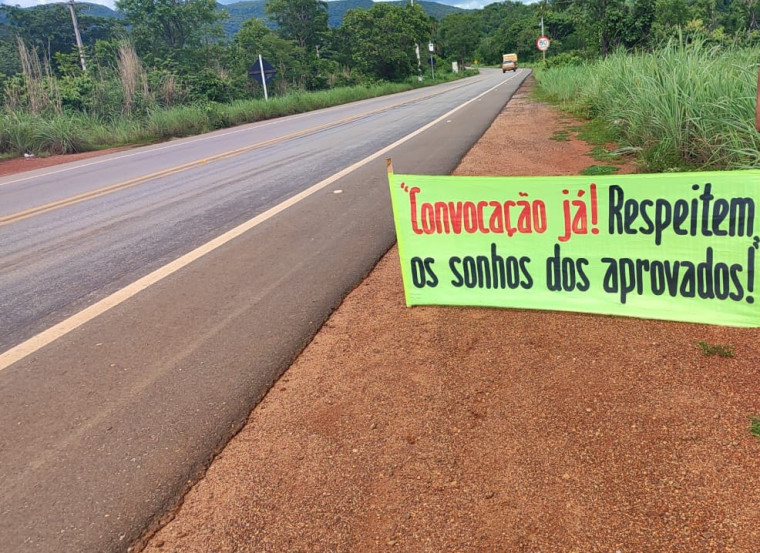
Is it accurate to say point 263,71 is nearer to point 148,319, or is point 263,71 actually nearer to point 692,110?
point 692,110

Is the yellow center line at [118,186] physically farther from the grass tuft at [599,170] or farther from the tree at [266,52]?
the tree at [266,52]

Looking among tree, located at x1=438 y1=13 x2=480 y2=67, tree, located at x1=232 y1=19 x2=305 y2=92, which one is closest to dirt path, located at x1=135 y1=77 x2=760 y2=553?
tree, located at x1=232 y1=19 x2=305 y2=92

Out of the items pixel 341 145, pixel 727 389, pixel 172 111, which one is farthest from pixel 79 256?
pixel 172 111

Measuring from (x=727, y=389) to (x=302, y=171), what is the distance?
734 centimetres

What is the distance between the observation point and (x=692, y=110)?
600 cm

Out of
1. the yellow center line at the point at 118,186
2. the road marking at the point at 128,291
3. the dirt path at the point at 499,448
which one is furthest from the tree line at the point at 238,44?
the yellow center line at the point at 118,186

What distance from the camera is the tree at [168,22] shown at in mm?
34594

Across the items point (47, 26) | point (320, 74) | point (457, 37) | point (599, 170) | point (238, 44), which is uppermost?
point (457, 37)

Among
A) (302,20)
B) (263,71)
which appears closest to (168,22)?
(263,71)

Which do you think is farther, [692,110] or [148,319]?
[692,110]

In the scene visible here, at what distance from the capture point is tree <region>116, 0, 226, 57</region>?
34594 mm

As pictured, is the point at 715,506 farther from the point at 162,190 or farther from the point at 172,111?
the point at 172,111

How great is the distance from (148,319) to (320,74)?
1628 inches

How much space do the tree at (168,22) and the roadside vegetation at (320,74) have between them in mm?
85
